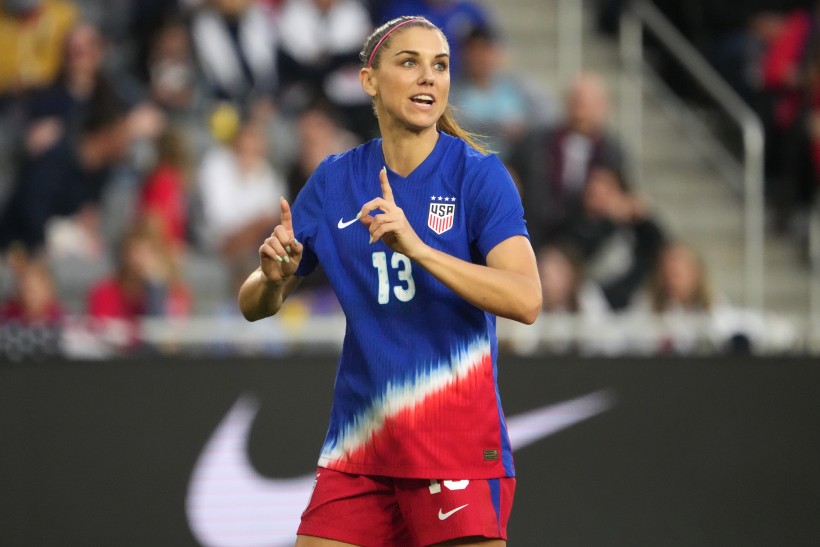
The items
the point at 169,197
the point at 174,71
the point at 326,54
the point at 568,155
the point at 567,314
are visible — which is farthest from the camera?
the point at 326,54

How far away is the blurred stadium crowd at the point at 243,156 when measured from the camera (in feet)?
25.5

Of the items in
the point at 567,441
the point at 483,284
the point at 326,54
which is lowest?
the point at 567,441

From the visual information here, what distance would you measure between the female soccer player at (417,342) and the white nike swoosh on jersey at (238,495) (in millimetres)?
2476

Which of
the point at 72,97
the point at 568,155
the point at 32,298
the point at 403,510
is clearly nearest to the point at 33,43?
the point at 72,97

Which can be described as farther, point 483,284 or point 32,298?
point 32,298

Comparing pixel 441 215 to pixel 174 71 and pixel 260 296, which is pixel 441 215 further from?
pixel 174 71

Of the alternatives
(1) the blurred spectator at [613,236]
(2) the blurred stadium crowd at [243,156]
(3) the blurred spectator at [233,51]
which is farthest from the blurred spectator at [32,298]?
(1) the blurred spectator at [613,236]

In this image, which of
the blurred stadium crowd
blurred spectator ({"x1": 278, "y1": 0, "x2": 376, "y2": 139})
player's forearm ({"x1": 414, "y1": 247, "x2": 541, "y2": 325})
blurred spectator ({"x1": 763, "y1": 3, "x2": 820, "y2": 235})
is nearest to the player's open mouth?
player's forearm ({"x1": 414, "y1": 247, "x2": 541, "y2": 325})

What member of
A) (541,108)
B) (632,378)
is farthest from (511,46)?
(632,378)

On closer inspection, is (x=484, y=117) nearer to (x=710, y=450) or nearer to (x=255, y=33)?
(x=255, y=33)

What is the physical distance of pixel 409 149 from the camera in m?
4.03

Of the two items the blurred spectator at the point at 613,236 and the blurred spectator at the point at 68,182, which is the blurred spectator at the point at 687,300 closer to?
the blurred spectator at the point at 613,236

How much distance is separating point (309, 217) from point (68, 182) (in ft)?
16.2

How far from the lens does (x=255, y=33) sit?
9.55 metres
